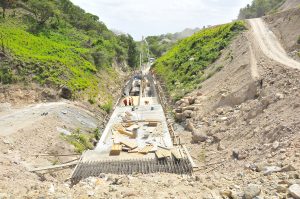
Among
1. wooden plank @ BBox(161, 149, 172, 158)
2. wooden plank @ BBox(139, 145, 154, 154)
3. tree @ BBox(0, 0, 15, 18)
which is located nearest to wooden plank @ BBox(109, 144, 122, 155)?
wooden plank @ BBox(139, 145, 154, 154)

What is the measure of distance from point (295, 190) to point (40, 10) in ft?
121

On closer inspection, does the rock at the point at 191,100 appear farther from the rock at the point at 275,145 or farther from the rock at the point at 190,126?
the rock at the point at 275,145

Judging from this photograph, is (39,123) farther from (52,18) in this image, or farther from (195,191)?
(52,18)

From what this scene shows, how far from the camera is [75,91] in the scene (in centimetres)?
2809

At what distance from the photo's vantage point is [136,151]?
60.7ft

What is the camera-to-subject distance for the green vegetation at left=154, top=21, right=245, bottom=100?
3327cm

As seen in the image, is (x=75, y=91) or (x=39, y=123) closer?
(x=39, y=123)

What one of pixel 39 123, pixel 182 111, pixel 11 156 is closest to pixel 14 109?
pixel 39 123

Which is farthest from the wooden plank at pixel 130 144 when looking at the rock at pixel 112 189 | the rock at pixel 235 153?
the rock at pixel 112 189

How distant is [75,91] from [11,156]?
40.8ft

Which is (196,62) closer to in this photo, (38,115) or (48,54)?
(48,54)

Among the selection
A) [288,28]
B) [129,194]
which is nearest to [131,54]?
[288,28]

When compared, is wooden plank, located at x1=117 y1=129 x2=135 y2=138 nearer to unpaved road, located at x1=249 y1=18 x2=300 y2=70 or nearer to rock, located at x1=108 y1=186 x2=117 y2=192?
rock, located at x1=108 y1=186 x2=117 y2=192

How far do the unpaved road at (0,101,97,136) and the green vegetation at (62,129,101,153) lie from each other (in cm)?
156
